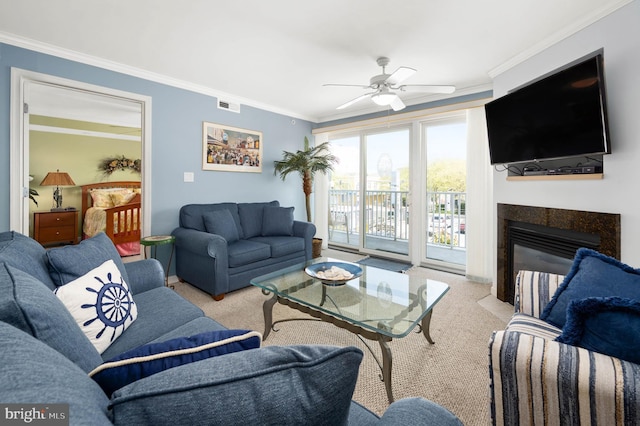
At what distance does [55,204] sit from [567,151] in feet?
23.4

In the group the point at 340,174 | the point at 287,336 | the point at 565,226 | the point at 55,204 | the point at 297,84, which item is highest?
the point at 297,84

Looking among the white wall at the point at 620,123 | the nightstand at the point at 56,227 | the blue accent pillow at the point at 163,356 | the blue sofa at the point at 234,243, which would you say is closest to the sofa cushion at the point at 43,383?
the blue accent pillow at the point at 163,356

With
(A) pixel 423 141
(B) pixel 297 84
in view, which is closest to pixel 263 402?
(B) pixel 297 84

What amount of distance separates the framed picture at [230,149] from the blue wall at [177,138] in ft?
0.25

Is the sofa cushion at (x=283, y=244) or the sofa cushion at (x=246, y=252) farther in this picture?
the sofa cushion at (x=283, y=244)

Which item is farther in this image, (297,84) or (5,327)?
(297,84)

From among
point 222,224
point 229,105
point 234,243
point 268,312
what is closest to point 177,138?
point 229,105

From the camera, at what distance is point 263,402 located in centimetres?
44

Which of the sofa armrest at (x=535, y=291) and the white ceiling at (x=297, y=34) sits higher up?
the white ceiling at (x=297, y=34)

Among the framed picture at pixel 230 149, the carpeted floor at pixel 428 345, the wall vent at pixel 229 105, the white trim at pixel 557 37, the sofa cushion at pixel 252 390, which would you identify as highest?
the wall vent at pixel 229 105

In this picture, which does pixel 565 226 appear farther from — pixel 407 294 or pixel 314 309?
pixel 314 309

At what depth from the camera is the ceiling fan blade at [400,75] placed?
2299mm

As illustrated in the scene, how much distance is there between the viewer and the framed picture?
370cm

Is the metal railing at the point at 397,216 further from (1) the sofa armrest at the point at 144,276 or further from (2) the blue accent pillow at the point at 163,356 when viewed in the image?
(2) the blue accent pillow at the point at 163,356
